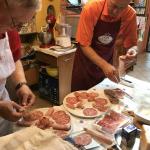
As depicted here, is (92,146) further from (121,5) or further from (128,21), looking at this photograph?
(128,21)

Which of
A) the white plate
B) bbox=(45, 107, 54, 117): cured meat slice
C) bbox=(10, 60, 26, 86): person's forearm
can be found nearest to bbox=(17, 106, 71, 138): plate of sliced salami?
bbox=(45, 107, 54, 117): cured meat slice

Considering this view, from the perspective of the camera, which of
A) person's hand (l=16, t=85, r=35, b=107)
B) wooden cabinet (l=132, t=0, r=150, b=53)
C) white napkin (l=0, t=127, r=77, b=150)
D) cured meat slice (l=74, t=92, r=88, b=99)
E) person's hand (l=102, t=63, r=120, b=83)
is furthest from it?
wooden cabinet (l=132, t=0, r=150, b=53)

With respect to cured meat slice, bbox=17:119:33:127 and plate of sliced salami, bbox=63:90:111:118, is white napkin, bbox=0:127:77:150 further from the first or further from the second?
plate of sliced salami, bbox=63:90:111:118

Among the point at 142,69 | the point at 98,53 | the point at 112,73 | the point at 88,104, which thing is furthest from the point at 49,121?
the point at 142,69

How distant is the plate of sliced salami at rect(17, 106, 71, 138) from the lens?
110 cm

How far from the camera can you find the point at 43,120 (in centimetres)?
113

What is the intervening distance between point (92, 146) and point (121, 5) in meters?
0.91

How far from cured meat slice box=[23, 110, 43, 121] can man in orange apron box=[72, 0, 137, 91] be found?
0.57 meters

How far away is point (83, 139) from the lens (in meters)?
1.03

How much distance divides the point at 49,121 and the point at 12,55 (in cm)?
42

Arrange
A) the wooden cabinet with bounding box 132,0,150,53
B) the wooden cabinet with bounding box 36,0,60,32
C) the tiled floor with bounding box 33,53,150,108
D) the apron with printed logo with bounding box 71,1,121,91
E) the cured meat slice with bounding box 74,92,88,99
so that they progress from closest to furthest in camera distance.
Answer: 1. the cured meat slice with bounding box 74,92,88,99
2. the apron with printed logo with bounding box 71,1,121,91
3. the wooden cabinet with bounding box 36,0,60,32
4. the tiled floor with bounding box 33,53,150,108
5. the wooden cabinet with bounding box 132,0,150,53

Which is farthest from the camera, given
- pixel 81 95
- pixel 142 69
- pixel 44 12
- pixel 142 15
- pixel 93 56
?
pixel 142 15

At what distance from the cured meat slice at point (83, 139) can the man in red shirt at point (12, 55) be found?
0.89 feet

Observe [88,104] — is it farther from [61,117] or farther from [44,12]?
[44,12]
